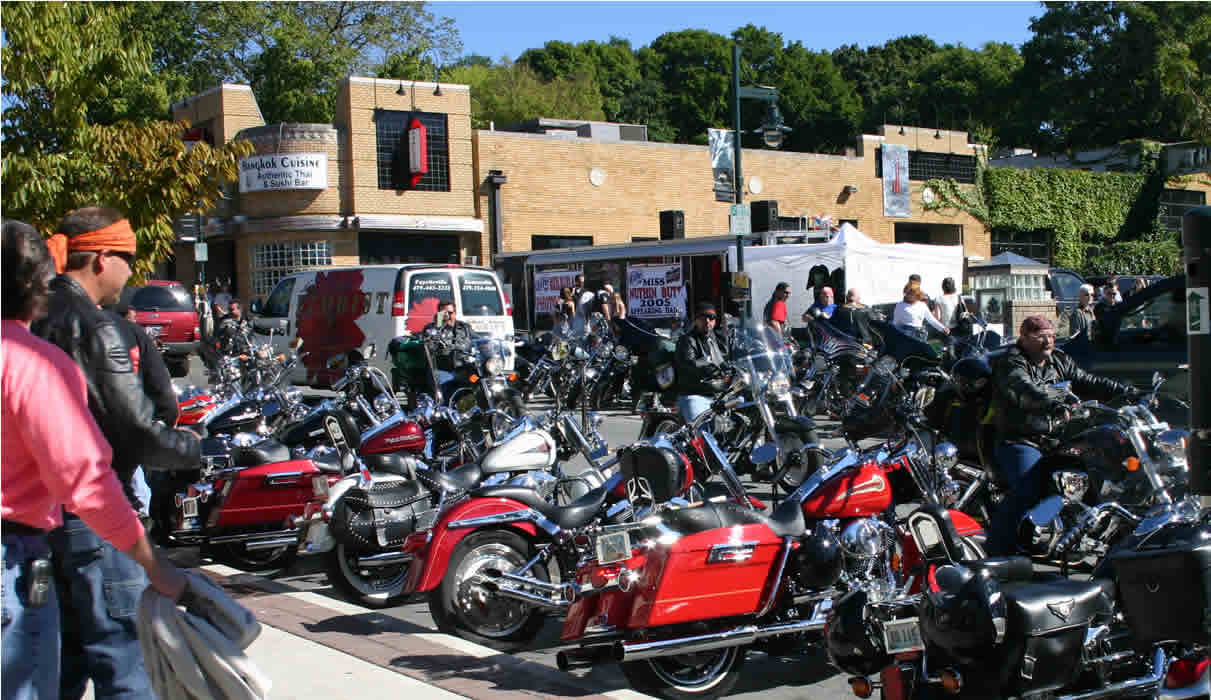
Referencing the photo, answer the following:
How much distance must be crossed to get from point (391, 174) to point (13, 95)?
23.2 meters

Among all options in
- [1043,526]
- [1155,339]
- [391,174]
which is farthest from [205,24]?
[1043,526]

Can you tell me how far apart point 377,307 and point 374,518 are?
11.1 meters

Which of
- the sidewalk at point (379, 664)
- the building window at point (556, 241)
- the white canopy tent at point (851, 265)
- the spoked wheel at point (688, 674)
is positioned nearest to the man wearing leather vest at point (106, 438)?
the sidewalk at point (379, 664)

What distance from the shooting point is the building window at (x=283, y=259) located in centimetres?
3319

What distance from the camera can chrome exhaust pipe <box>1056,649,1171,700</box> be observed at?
14.6ft

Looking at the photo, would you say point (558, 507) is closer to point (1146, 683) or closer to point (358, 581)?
point (358, 581)

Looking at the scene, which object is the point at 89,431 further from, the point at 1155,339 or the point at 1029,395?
the point at 1155,339

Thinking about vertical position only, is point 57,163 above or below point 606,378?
above

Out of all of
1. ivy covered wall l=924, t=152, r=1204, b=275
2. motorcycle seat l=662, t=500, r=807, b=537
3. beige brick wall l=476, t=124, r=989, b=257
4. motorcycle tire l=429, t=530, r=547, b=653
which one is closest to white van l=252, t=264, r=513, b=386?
motorcycle tire l=429, t=530, r=547, b=653

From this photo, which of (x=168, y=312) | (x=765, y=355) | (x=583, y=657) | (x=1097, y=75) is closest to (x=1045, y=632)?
(x=583, y=657)

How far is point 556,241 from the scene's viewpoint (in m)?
36.9

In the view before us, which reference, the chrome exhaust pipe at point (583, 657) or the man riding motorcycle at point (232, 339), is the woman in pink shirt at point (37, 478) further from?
the man riding motorcycle at point (232, 339)

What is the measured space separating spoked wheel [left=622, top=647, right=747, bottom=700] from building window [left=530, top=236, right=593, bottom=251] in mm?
31078

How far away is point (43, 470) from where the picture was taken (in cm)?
302
